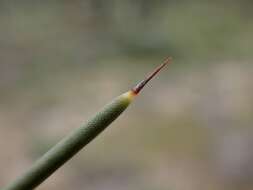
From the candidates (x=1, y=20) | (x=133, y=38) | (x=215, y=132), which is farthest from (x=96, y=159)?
(x=1, y=20)

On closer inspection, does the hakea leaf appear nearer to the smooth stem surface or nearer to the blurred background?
the smooth stem surface

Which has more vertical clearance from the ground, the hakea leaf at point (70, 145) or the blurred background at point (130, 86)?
the blurred background at point (130, 86)

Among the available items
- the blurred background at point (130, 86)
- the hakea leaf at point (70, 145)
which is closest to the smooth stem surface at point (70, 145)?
the hakea leaf at point (70, 145)

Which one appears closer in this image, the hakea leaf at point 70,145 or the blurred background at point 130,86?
the hakea leaf at point 70,145

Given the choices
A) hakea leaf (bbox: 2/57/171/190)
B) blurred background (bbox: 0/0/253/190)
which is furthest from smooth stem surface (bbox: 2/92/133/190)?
blurred background (bbox: 0/0/253/190)

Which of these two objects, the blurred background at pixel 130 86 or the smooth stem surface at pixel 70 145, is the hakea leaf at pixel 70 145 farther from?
the blurred background at pixel 130 86

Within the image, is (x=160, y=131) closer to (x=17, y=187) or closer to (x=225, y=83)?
(x=225, y=83)
